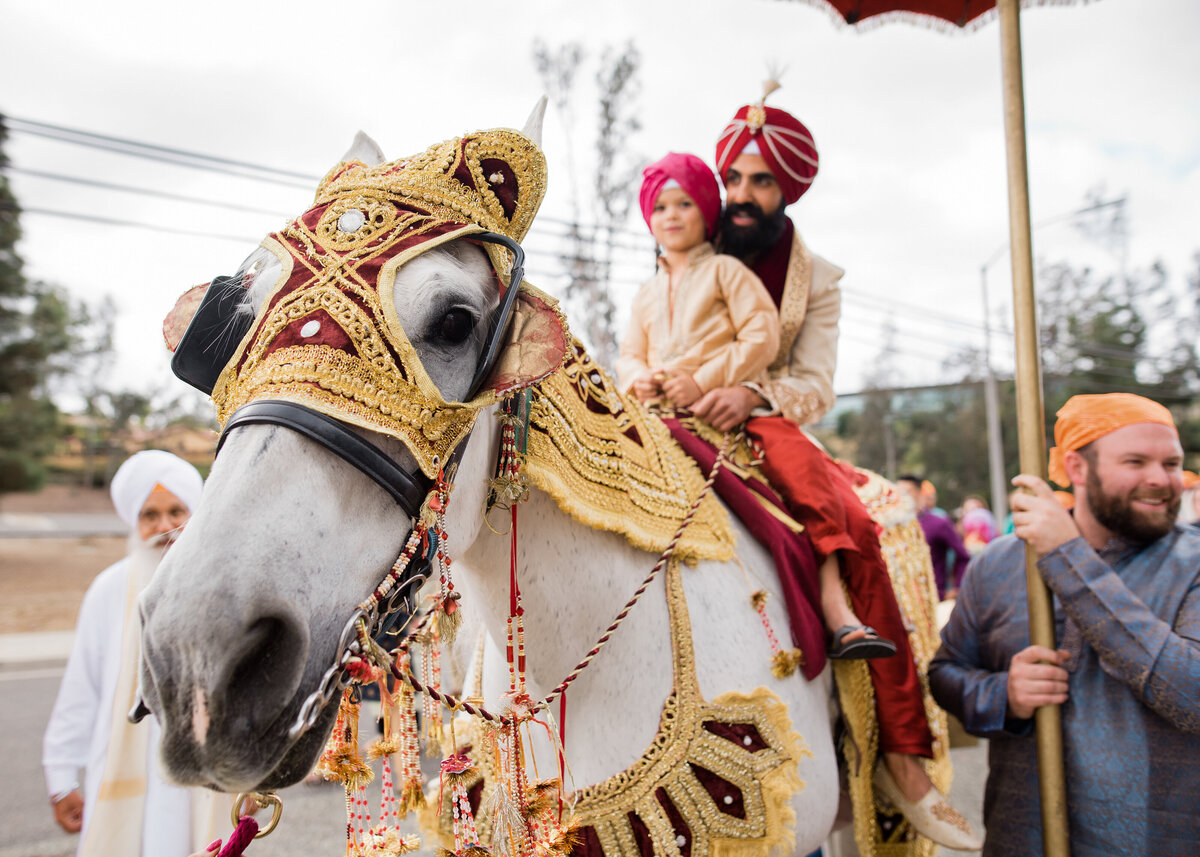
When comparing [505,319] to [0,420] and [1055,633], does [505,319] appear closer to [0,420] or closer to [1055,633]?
[1055,633]

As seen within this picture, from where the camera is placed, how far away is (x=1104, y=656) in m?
1.92

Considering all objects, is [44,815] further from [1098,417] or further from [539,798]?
[1098,417]

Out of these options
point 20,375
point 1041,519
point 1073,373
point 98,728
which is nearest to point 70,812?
point 98,728

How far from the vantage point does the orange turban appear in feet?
6.92

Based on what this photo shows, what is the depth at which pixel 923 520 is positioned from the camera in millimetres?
7656

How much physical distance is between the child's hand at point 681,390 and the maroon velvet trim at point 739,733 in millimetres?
1026

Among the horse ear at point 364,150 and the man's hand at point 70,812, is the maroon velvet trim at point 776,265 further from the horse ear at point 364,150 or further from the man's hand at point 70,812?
the man's hand at point 70,812

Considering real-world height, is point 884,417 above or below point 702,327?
above

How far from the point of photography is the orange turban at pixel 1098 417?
6.92 feet

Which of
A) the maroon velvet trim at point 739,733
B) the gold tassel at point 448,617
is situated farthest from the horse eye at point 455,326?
the maroon velvet trim at point 739,733

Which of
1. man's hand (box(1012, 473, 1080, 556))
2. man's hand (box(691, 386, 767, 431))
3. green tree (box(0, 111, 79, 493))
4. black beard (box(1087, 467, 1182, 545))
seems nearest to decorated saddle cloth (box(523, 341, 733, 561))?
man's hand (box(691, 386, 767, 431))

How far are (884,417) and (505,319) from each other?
4294 cm

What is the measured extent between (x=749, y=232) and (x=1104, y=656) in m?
1.77

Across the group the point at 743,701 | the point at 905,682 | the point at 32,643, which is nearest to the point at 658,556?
the point at 743,701
